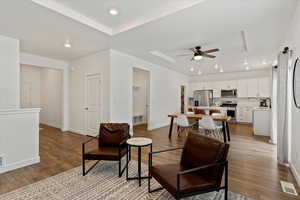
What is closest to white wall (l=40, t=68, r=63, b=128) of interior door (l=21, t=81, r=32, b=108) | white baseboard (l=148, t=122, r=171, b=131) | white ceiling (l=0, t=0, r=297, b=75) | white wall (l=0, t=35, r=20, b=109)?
interior door (l=21, t=81, r=32, b=108)

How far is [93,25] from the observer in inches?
118

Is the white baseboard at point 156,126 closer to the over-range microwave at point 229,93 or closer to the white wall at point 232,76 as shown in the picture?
the over-range microwave at point 229,93

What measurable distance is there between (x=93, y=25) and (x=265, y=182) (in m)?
4.05

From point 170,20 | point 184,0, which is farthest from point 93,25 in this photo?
point 184,0

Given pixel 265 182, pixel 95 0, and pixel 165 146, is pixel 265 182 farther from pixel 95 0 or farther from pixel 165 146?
pixel 95 0

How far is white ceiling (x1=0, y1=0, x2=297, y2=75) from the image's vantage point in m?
2.33

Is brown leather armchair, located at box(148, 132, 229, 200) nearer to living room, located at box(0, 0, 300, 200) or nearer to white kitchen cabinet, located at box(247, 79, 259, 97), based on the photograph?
living room, located at box(0, 0, 300, 200)

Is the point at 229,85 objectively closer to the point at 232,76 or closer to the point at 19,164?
the point at 232,76

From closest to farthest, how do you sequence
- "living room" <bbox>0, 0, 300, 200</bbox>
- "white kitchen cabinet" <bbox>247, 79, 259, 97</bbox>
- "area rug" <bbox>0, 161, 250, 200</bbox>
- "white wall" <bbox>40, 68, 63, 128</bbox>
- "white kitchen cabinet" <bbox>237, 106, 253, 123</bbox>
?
"area rug" <bbox>0, 161, 250, 200</bbox>, "living room" <bbox>0, 0, 300, 200</bbox>, "white wall" <bbox>40, 68, 63, 128</bbox>, "white kitchen cabinet" <bbox>247, 79, 259, 97</bbox>, "white kitchen cabinet" <bbox>237, 106, 253, 123</bbox>

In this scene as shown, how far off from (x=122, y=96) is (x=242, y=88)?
6.25 meters

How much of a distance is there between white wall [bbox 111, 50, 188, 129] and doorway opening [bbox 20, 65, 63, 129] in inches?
122

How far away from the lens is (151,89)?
6.05 meters

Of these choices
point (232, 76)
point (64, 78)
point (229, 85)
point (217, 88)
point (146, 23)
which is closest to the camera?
point (146, 23)

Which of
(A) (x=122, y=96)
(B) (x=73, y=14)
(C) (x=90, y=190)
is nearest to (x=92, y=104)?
(A) (x=122, y=96)
